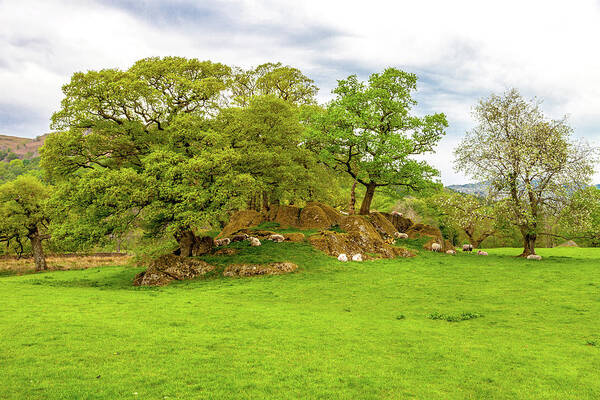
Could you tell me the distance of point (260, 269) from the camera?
29703 mm

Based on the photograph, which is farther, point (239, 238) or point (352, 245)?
point (239, 238)

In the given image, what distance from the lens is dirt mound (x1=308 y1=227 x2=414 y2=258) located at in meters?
34.9

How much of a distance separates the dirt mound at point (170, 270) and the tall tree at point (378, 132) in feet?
66.0

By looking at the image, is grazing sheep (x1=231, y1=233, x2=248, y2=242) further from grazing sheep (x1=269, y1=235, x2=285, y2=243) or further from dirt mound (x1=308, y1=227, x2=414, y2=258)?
dirt mound (x1=308, y1=227, x2=414, y2=258)

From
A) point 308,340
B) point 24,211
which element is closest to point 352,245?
point 308,340

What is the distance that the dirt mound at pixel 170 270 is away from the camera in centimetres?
2794

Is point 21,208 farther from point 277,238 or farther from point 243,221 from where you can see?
point 277,238

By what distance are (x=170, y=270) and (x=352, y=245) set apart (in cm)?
1743

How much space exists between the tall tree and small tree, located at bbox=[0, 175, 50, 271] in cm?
3500

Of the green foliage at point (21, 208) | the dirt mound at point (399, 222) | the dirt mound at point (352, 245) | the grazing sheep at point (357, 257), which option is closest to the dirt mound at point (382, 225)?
the dirt mound at point (399, 222)

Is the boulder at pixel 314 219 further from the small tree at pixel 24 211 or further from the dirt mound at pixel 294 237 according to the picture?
the small tree at pixel 24 211

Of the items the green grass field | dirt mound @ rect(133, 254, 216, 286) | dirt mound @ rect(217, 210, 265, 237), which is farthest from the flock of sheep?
the green grass field

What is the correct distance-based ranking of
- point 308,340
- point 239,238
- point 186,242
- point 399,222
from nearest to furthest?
point 308,340
point 186,242
point 239,238
point 399,222

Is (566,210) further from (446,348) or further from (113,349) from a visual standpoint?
(113,349)
